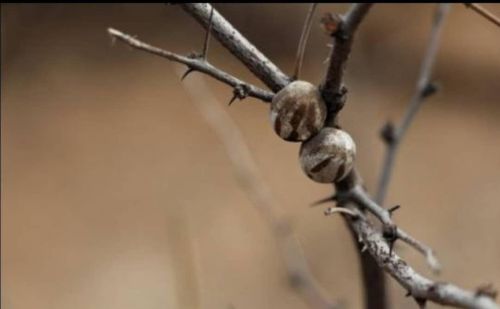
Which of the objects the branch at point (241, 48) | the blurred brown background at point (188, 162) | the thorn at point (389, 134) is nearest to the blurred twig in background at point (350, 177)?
the branch at point (241, 48)

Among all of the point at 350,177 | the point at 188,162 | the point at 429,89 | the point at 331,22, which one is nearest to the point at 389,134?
the point at 429,89

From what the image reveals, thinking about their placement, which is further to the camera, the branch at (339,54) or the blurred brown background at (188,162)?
the blurred brown background at (188,162)

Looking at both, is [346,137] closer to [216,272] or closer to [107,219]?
[216,272]

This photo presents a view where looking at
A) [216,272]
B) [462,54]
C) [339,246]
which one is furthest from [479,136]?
[216,272]

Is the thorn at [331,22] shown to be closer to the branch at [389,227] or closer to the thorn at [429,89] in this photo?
the branch at [389,227]

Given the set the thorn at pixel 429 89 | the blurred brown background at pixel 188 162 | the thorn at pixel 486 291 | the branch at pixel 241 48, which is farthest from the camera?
the blurred brown background at pixel 188 162

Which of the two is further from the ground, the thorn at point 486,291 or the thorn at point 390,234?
the thorn at point 390,234

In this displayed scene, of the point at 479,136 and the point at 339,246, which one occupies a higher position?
the point at 479,136
